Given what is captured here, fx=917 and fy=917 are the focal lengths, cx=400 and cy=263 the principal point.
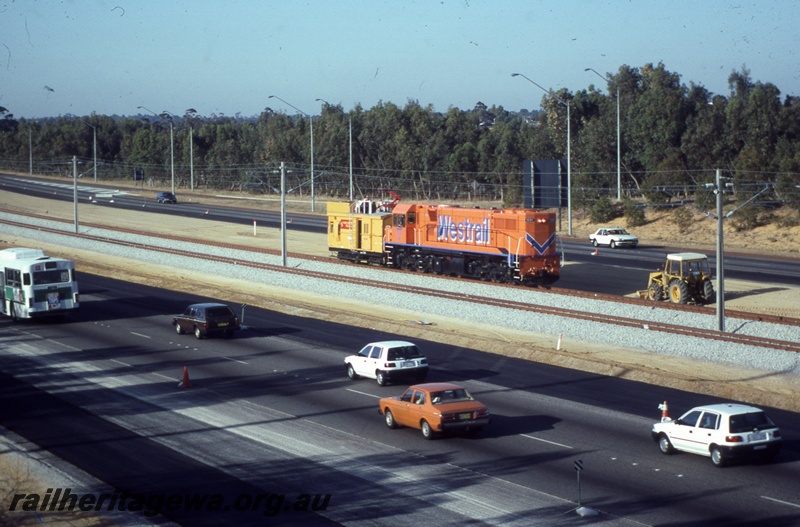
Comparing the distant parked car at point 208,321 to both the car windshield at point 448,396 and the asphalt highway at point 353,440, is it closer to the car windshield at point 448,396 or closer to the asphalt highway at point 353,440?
the asphalt highway at point 353,440

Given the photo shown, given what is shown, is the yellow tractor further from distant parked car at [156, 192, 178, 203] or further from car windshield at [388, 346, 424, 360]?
distant parked car at [156, 192, 178, 203]

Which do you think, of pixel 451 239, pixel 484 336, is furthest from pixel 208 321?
pixel 451 239

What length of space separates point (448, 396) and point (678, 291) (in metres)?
22.4

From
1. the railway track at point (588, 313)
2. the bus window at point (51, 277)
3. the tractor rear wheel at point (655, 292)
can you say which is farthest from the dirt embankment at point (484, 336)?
the bus window at point (51, 277)

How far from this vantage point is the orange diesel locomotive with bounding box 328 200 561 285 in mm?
46344

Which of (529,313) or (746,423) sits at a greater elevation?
(529,313)

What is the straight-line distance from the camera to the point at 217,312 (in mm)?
36375

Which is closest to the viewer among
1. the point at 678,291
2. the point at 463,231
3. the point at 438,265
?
the point at 678,291

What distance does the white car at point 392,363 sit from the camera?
1091 inches

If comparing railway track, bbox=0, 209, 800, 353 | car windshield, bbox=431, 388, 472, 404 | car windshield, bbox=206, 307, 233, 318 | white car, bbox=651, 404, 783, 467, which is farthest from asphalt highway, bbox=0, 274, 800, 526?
railway track, bbox=0, 209, 800, 353

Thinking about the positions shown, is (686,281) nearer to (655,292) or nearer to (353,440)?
(655,292)

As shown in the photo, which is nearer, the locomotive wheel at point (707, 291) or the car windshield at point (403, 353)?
the car windshield at point (403, 353)

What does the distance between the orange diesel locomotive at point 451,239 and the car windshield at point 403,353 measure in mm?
19051

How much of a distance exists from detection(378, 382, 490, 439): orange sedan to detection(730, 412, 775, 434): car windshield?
5726 mm
